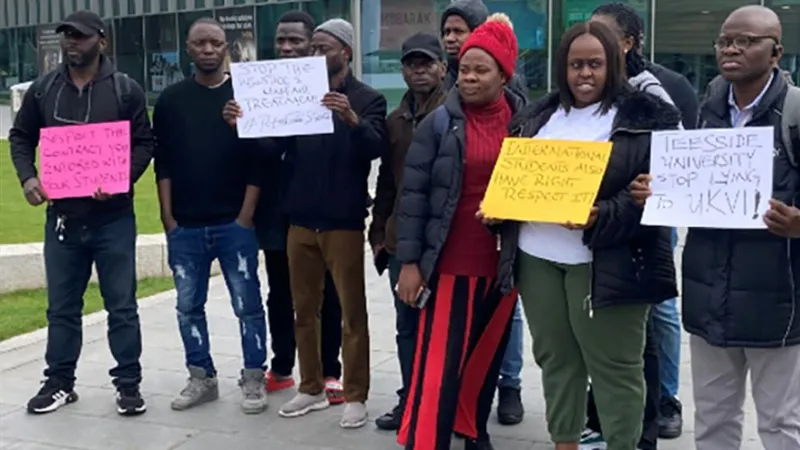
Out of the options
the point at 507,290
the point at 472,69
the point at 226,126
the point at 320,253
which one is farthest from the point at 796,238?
the point at 226,126

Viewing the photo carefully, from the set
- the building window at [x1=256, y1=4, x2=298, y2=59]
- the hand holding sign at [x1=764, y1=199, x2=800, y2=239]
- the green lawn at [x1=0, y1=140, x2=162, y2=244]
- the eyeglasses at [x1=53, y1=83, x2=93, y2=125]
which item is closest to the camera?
the hand holding sign at [x1=764, y1=199, x2=800, y2=239]

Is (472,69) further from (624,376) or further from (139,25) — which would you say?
(139,25)

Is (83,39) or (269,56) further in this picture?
(269,56)

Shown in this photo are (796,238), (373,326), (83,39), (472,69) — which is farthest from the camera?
(373,326)

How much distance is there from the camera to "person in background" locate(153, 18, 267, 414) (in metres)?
5.35

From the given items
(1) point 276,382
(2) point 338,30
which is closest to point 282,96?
(2) point 338,30

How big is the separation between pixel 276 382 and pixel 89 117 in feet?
6.13

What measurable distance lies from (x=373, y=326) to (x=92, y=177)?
2.84 meters

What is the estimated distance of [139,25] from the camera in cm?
3281

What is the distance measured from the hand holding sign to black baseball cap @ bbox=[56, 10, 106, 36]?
3504 millimetres

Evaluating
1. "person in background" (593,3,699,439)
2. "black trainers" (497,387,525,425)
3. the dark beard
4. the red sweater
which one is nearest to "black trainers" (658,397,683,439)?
"person in background" (593,3,699,439)

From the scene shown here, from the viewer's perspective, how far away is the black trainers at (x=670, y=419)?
5082 mm

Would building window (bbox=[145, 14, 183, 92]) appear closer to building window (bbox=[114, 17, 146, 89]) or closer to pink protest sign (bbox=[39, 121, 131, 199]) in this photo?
building window (bbox=[114, 17, 146, 89])

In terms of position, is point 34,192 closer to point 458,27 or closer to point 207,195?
point 207,195
